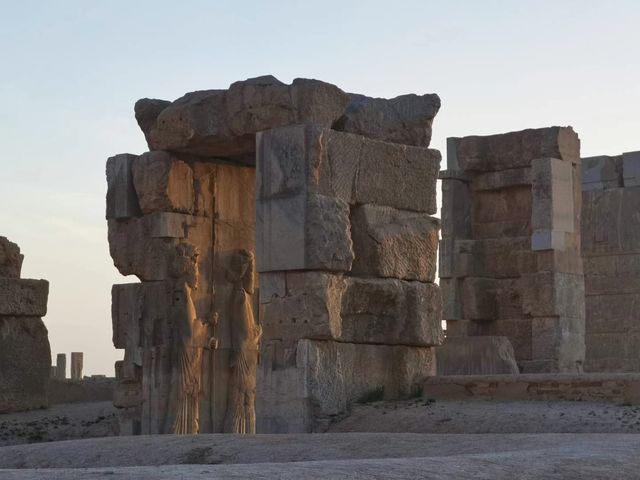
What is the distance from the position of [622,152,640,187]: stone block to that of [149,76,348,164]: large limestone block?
28.9 feet

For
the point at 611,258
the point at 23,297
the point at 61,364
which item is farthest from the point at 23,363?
the point at 61,364

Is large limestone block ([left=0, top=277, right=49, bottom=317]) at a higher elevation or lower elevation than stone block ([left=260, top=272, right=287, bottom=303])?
higher

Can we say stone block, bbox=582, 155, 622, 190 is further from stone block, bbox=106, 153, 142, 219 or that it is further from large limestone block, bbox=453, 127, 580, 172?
stone block, bbox=106, 153, 142, 219

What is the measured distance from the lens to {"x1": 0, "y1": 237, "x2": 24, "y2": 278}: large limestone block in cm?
1620

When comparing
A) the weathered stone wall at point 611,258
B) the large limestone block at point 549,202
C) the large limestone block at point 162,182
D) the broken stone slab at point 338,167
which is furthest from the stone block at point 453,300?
the broken stone slab at point 338,167

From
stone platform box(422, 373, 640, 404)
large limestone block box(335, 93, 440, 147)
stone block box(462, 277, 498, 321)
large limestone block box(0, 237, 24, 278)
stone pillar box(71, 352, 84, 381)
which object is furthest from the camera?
stone pillar box(71, 352, 84, 381)

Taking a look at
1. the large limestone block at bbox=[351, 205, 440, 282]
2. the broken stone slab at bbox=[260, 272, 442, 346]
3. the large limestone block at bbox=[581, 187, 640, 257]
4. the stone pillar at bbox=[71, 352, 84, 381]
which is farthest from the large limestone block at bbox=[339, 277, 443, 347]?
the stone pillar at bbox=[71, 352, 84, 381]

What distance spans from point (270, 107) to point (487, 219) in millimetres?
7535

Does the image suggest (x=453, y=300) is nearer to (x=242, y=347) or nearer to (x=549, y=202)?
(x=549, y=202)

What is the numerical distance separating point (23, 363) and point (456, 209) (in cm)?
588

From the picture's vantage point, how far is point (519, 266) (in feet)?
58.6

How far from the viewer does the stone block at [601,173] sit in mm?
20453

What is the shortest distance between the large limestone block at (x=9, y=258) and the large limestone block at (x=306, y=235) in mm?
6242

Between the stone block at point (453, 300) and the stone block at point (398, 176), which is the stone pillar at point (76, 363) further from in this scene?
the stone block at point (398, 176)
